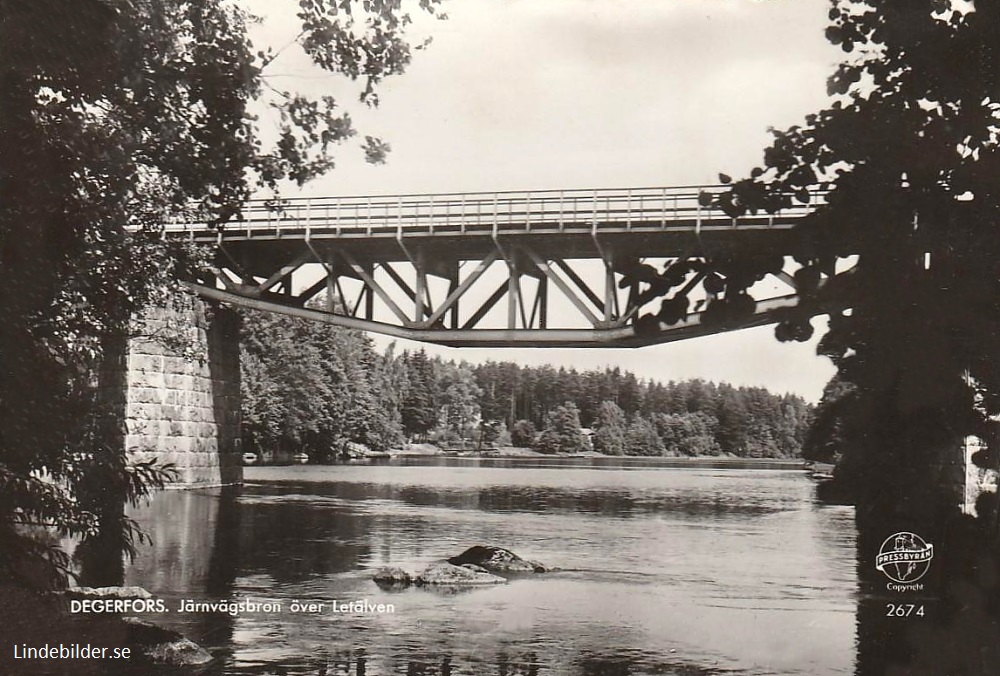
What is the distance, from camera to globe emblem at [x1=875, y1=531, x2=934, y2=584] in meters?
4.79

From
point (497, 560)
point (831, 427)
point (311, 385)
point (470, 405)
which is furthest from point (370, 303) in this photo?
point (831, 427)

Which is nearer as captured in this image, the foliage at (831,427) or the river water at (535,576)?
the foliage at (831,427)

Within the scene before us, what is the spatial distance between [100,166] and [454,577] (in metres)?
7.18

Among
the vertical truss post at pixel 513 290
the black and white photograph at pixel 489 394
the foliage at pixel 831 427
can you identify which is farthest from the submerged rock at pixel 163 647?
the vertical truss post at pixel 513 290

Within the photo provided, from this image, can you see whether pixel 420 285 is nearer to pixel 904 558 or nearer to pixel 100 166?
pixel 100 166

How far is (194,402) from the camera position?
1588cm

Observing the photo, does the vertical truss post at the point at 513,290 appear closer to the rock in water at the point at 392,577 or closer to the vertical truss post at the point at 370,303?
the vertical truss post at the point at 370,303

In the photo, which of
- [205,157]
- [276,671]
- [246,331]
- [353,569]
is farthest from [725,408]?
[246,331]

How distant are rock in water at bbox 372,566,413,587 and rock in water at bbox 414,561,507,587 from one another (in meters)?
0.15

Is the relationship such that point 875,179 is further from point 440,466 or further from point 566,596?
point 440,466

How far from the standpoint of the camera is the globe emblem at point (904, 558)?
4793 mm

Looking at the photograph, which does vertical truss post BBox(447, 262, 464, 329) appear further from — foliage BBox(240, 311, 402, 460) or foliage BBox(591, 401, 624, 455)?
foliage BBox(240, 311, 402, 460)

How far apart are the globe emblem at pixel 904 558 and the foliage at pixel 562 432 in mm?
9556

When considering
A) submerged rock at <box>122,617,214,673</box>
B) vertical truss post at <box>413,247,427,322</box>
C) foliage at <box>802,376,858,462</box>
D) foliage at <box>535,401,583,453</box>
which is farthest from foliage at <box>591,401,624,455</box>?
foliage at <box>802,376,858,462</box>
